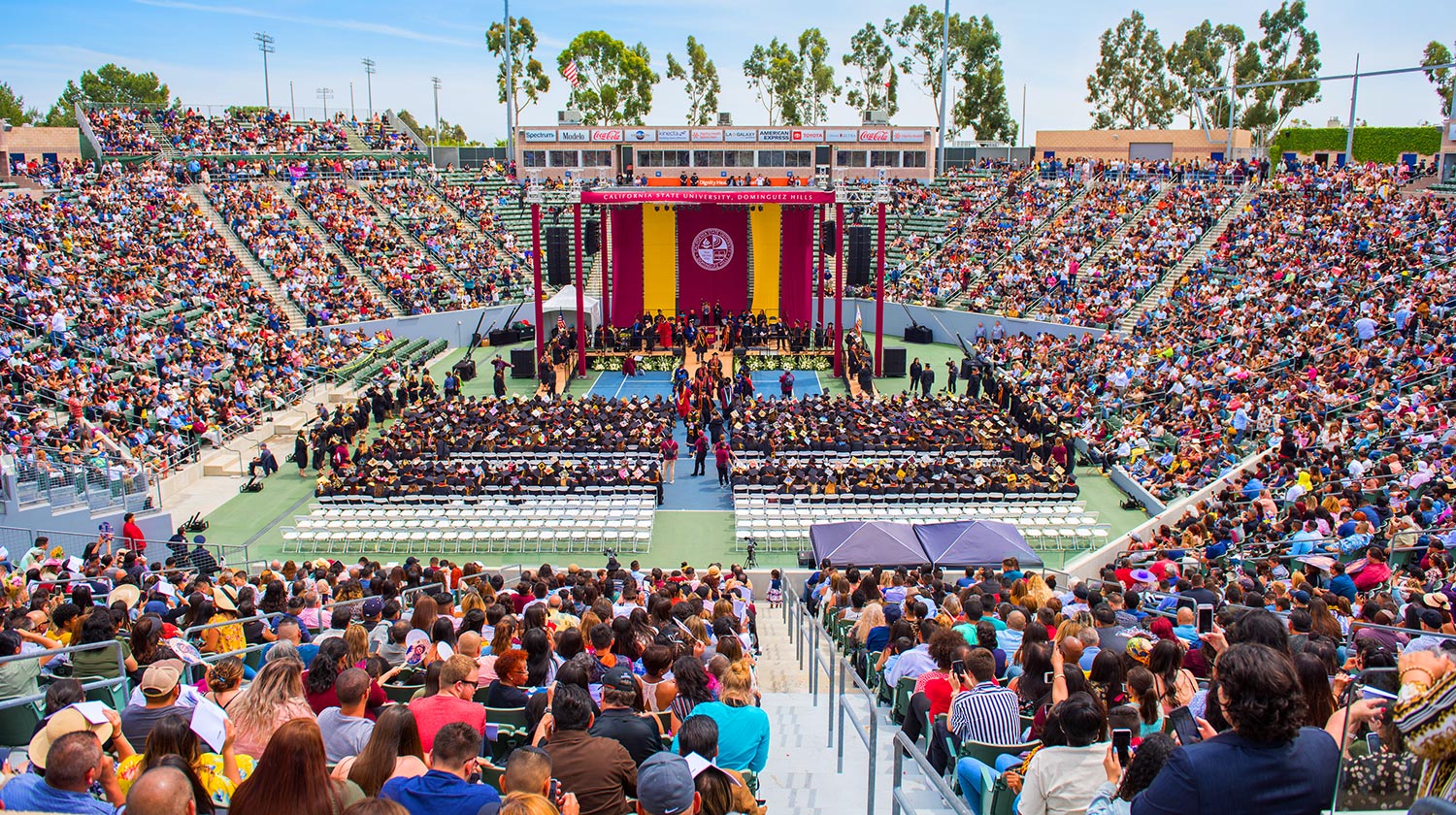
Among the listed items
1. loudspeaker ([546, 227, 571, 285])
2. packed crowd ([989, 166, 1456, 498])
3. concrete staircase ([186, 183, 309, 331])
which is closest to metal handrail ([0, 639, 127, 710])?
packed crowd ([989, 166, 1456, 498])

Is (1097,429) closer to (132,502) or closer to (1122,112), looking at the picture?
(132,502)

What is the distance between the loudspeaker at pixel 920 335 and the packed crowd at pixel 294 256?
1943 centimetres

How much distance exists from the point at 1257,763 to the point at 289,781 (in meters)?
3.46

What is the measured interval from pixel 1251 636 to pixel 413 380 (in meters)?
25.0

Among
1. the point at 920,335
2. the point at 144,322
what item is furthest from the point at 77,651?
the point at 920,335

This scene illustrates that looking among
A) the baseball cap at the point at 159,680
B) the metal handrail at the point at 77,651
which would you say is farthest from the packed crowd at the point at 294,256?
the baseball cap at the point at 159,680

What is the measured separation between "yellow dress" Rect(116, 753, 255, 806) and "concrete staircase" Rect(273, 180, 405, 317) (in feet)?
113

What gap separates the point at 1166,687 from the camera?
6301mm

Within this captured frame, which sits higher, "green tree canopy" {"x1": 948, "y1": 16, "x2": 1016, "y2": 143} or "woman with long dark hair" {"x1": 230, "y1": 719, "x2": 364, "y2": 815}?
"green tree canopy" {"x1": 948, "y1": 16, "x2": 1016, "y2": 143}

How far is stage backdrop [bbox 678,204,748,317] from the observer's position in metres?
38.8

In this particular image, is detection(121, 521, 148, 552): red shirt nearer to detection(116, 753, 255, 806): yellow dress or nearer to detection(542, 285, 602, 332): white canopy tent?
detection(116, 753, 255, 806): yellow dress

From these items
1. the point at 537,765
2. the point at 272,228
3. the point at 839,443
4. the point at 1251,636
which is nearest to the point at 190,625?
the point at 537,765

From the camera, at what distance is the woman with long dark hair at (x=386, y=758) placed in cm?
464

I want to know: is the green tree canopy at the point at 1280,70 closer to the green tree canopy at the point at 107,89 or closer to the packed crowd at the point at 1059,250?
the packed crowd at the point at 1059,250
